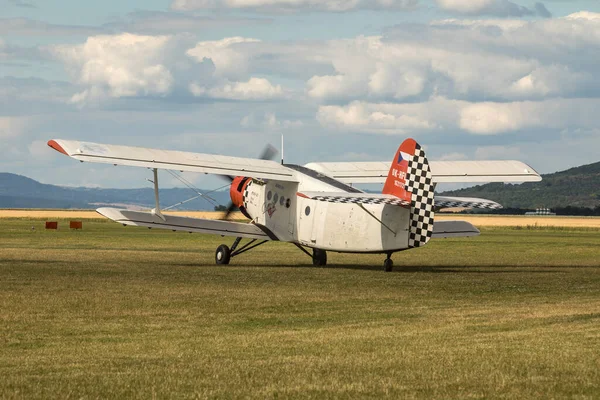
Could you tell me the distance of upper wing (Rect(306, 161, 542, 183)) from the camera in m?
29.4

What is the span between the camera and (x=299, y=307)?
1692 centimetres

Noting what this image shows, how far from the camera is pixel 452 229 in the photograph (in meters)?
29.4

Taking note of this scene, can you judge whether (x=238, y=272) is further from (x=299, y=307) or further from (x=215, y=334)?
(x=215, y=334)

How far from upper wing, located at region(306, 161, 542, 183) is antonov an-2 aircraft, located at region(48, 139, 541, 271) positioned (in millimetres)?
29

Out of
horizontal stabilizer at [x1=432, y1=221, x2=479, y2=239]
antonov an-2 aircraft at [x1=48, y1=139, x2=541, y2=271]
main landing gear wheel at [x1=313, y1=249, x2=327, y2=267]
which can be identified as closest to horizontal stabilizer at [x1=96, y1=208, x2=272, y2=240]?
antonov an-2 aircraft at [x1=48, y1=139, x2=541, y2=271]

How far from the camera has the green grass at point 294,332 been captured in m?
9.34

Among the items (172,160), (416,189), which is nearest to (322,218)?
(416,189)

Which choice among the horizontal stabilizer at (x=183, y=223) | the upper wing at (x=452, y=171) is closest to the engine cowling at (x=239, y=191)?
the horizontal stabilizer at (x=183, y=223)

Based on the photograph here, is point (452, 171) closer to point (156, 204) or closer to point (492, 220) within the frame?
point (156, 204)

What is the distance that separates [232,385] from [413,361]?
2294mm

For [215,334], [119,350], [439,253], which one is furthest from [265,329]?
[439,253]

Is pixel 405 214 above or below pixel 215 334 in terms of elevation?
above

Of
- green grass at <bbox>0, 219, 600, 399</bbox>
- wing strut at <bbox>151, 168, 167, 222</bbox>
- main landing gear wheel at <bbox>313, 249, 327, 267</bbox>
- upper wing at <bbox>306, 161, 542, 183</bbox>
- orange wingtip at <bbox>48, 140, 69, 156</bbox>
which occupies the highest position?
orange wingtip at <bbox>48, 140, 69, 156</bbox>

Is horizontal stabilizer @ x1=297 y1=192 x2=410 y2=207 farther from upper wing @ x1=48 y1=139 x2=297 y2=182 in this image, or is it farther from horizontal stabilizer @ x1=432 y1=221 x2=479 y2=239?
horizontal stabilizer @ x1=432 y1=221 x2=479 y2=239
